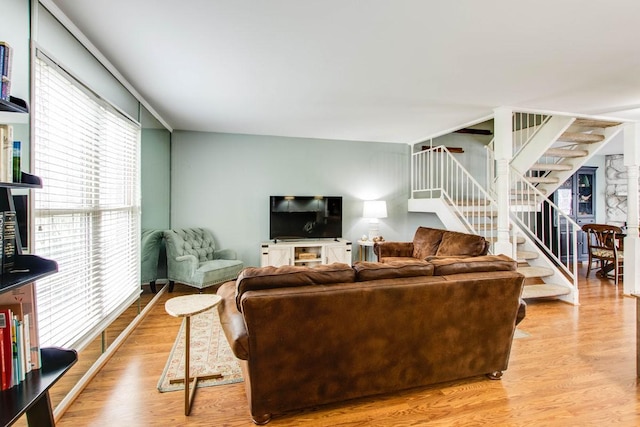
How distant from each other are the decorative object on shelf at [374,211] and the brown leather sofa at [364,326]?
10.5ft

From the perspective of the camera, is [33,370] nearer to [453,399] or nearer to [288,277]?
[288,277]

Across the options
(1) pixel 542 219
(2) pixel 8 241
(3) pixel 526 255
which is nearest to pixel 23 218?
(2) pixel 8 241

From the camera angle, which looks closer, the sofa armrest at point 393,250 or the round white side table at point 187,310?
the round white side table at point 187,310

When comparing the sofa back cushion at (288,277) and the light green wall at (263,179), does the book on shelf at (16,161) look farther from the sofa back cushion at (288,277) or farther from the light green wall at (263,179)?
the light green wall at (263,179)

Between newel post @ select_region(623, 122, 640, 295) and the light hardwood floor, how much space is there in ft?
6.84

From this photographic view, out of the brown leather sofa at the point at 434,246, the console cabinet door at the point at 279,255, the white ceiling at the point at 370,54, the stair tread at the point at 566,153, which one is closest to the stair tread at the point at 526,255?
the brown leather sofa at the point at 434,246

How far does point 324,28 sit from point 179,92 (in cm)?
185

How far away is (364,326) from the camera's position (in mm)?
1840

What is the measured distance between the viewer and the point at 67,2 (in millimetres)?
1773

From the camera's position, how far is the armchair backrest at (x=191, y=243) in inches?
164

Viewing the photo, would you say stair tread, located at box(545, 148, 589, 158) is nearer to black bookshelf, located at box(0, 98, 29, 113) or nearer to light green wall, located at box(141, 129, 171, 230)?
light green wall, located at box(141, 129, 171, 230)

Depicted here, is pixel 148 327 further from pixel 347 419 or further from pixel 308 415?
pixel 347 419

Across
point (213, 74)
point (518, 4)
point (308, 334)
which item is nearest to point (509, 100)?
point (518, 4)

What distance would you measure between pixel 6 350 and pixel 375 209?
4.75 metres
